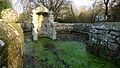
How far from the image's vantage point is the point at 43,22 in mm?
18906

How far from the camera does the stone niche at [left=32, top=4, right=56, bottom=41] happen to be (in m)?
18.0

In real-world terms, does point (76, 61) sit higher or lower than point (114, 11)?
lower

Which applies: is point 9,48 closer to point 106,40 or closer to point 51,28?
point 106,40

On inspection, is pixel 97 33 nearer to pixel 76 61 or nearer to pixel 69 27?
pixel 76 61

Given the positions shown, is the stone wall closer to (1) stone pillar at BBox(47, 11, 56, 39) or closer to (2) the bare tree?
(1) stone pillar at BBox(47, 11, 56, 39)

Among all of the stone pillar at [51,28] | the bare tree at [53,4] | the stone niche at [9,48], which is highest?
the bare tree at [53,4]

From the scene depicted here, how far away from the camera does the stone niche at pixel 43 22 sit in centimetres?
1803

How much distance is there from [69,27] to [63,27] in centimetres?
72

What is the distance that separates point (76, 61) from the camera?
905 cm

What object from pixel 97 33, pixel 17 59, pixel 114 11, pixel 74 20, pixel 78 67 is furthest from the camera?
pixel 74 20

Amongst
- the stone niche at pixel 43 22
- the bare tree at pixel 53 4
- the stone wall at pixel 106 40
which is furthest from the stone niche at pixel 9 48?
the bare tree at pixel 53 4

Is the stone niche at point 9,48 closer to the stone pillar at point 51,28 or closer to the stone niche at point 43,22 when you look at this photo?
the stone niche at point 43,22

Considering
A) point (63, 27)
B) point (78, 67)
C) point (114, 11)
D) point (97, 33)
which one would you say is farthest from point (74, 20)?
point (78, 67)

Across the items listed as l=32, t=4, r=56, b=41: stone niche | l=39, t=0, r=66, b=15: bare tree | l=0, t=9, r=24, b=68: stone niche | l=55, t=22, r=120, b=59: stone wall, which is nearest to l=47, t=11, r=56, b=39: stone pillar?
l=32, t=4, r=56, b=41: stone niche
